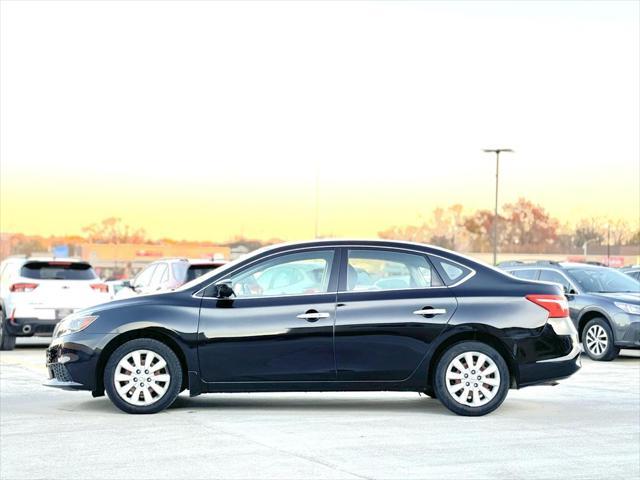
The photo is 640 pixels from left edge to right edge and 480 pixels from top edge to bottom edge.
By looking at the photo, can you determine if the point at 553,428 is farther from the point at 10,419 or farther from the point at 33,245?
the point at 33,245

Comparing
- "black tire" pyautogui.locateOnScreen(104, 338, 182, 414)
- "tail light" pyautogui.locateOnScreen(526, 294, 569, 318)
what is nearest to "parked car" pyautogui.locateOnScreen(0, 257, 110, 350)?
"black tire" pyautogui.locateOnScreen(104, 338, 182, 414)

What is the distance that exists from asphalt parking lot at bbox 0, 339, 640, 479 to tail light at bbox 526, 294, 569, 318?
0.98 metres

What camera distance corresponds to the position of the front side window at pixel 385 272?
1125cm

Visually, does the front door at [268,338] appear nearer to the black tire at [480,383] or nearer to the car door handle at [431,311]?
the car door handle at [431,311]

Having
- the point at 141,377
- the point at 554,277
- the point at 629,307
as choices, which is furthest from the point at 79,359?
the point at 554,277

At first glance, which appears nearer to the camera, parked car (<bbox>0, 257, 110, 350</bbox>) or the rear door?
the rear door

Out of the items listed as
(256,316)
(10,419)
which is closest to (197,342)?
(256,316)

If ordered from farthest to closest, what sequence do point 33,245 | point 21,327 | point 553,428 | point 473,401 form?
point 33,245
point 21,327
point 473,401
point 553,428

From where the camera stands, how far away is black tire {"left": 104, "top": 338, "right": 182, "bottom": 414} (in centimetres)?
1092

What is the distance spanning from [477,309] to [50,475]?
4.85m

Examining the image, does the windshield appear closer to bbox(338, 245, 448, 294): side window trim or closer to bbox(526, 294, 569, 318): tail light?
bbox(526, 294, 569, 318): tail light

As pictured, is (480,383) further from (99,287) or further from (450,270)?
(99,287)

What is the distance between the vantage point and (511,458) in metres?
8.53

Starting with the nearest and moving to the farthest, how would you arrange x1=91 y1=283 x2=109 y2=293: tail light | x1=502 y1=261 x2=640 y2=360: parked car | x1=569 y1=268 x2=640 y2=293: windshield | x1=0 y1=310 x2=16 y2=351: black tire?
x1=502 y1=261 x2=640 y2=360: parked car
x1=569 y1=268 x2=640 y2=293: windshield
x1=0 y1=310 x2=16 y2=351: black tire
x1=91 y1=283 x2=109 y2=293: tail light
